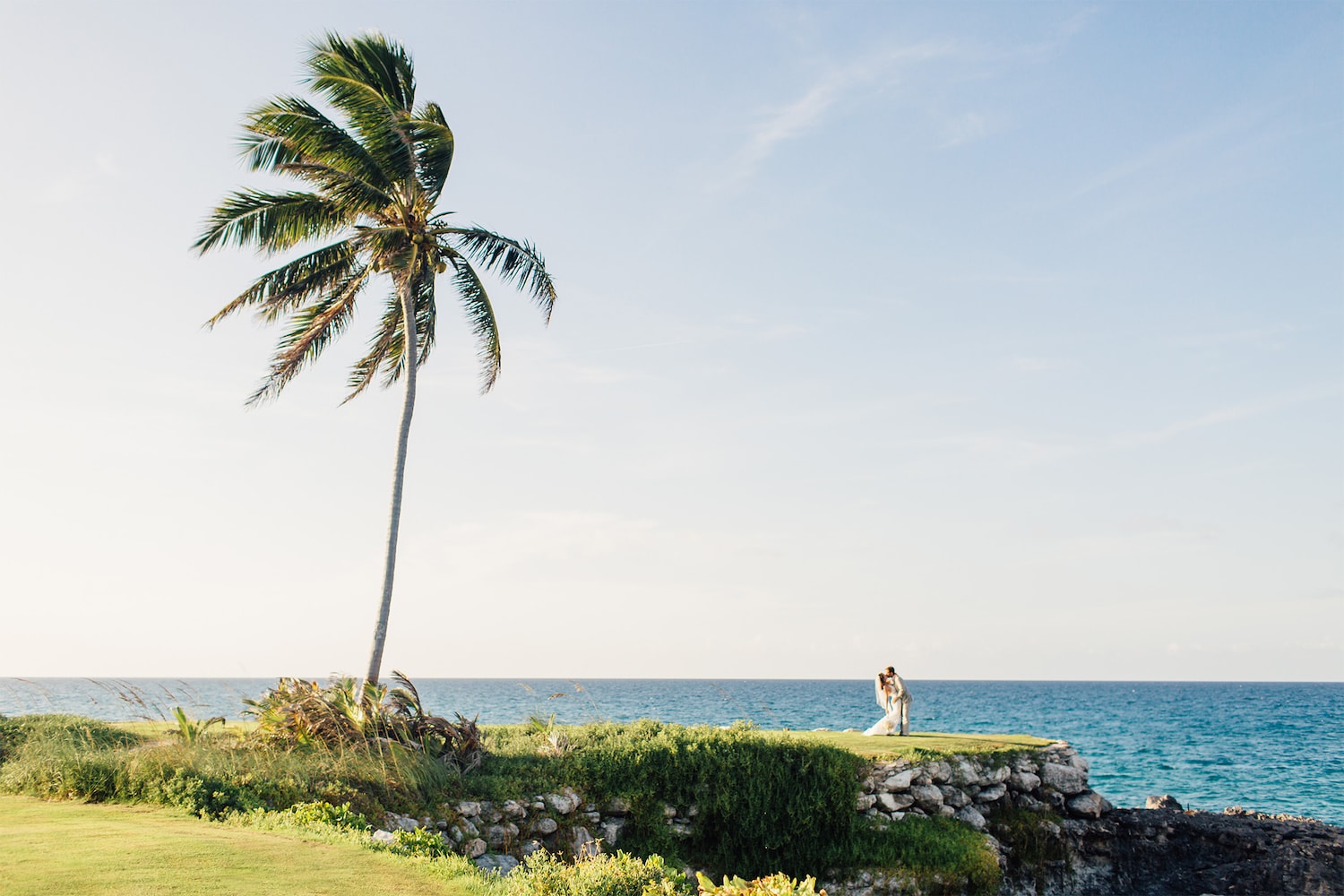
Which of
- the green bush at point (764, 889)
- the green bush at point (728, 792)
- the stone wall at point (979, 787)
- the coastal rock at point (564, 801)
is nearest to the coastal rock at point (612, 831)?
the green bush at point (728, 792)

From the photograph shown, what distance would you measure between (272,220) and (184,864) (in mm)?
11878

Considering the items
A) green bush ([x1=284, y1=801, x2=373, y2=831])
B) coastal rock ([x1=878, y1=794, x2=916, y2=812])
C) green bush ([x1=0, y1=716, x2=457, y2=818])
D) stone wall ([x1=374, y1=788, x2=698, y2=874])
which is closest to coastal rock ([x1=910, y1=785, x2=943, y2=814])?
coastal rock ([x1=878, y1=794, x2=916, y2=812])

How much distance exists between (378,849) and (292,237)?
11651 millimetres

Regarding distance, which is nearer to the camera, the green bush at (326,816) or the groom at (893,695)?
the green bush at (326,816)

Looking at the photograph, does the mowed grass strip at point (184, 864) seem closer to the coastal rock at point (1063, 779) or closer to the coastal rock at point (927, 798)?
the coastal rock at point (927, 798)

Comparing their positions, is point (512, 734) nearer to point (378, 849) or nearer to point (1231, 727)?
point (378, 849)

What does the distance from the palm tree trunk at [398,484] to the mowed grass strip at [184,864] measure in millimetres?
5628

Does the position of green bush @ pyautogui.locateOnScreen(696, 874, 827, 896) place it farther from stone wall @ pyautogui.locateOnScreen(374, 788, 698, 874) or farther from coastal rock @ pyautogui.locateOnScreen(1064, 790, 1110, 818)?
coastal rock @ pyautogui.locateOnScreen(1064, 790, 1110, 818)

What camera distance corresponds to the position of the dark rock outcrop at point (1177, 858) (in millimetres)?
16344

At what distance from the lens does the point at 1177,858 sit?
18094mm

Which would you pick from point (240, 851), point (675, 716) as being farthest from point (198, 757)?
point (675, 716)

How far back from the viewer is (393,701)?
45.5 feet

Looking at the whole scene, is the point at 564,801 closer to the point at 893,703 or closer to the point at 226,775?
the point at 226,775

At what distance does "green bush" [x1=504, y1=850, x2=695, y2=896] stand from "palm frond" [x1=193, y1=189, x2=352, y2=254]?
42.1ft
